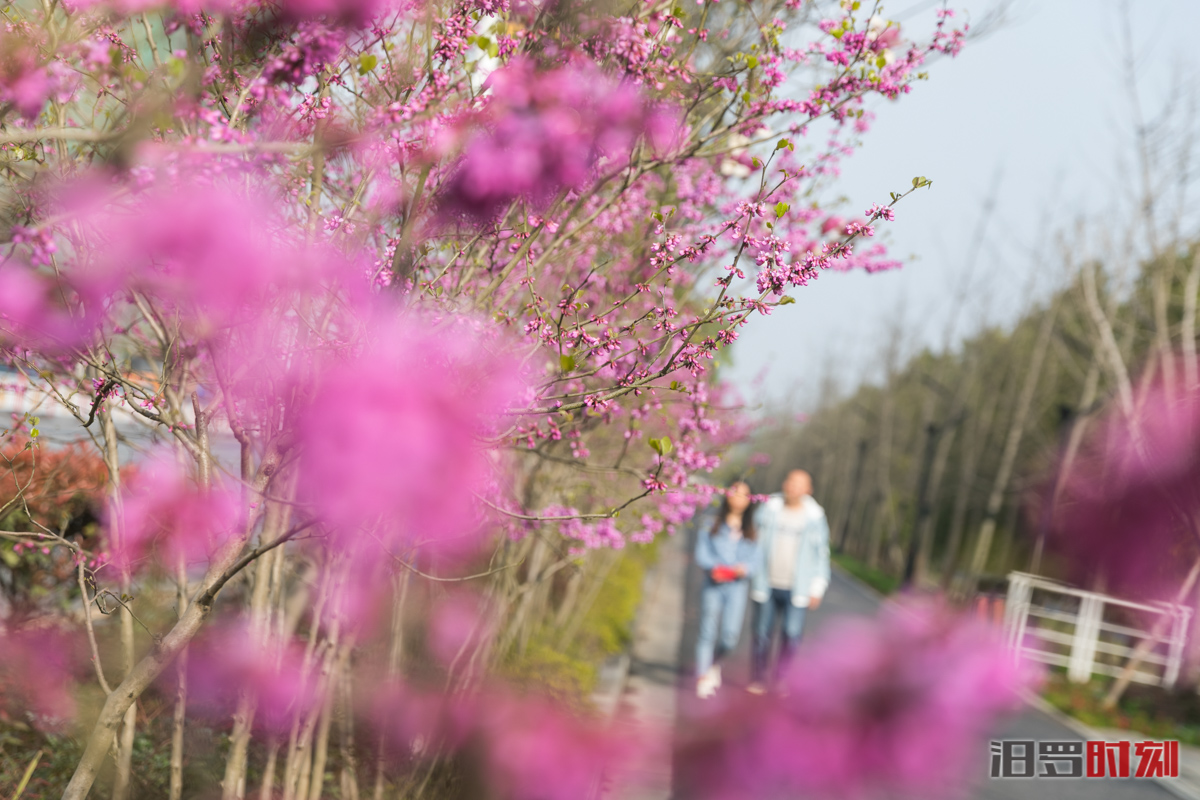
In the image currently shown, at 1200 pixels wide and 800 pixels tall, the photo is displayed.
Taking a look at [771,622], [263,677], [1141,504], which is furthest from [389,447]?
[771,622]

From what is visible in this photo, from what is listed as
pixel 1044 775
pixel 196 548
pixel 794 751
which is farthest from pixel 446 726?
pixel 1044 775

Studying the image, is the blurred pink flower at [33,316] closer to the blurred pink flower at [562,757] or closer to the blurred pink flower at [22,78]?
the blurred pink flower at [22,78]

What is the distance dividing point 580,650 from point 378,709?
4534mm

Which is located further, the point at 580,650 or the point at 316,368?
the point at 580,650

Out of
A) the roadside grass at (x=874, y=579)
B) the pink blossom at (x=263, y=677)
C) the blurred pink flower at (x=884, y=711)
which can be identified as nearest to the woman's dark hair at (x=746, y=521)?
the pink blossom at (x=263, y=677)

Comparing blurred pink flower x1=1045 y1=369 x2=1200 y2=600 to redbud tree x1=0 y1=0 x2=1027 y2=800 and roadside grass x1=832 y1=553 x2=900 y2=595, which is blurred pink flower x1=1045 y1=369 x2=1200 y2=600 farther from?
roadside grass x1=832 y1=553 x2=900 y2=595

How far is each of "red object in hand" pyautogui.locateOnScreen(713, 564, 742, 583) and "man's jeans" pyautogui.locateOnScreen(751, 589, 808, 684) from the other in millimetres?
307

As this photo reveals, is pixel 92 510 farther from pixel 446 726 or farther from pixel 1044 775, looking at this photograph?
pixel 1044 775

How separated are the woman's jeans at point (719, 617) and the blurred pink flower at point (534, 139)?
535 cm

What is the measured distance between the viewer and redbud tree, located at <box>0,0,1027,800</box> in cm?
146

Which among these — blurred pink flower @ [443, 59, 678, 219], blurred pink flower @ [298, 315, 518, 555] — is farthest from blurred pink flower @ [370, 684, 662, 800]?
blurred pink flower @ [443, 59, 678, 219]

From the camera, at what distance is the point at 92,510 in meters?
5.18

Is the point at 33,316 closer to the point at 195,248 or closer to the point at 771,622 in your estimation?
the point at 195,248

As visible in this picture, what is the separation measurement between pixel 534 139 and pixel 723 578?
587cm
